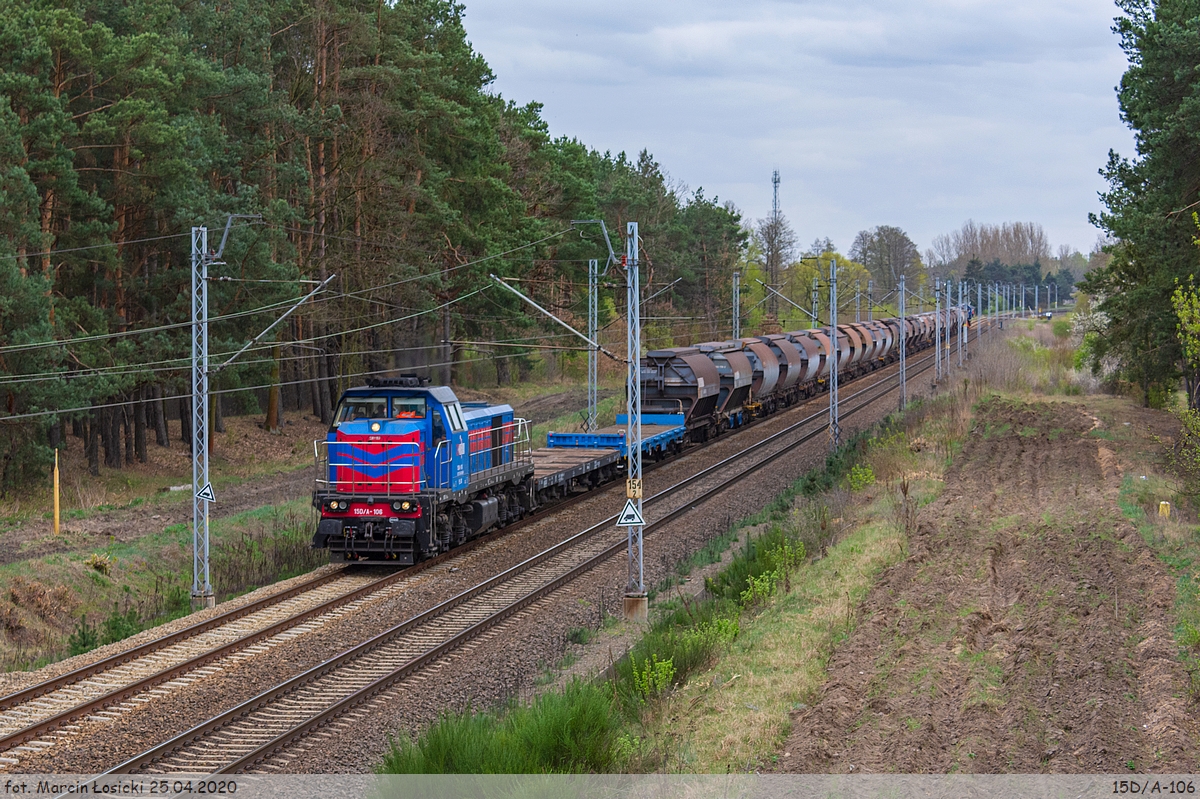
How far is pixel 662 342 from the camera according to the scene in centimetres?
7706

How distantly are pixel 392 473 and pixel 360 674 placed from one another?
6542 millimetres

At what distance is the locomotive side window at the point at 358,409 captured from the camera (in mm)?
21500

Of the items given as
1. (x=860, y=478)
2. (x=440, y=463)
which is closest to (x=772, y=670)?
(x=440, y=463)

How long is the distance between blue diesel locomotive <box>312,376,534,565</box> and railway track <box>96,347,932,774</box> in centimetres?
203

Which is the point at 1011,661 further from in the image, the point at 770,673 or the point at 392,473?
the point at 392,473

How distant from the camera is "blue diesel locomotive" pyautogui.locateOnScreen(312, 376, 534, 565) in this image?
2092 cm

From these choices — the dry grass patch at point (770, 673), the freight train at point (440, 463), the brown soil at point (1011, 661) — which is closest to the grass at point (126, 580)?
the freight train at point (440, 463)

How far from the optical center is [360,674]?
14.9 m

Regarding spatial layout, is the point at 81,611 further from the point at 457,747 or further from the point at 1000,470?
the point at 1000,470

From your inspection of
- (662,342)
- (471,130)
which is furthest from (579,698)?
(662,342)

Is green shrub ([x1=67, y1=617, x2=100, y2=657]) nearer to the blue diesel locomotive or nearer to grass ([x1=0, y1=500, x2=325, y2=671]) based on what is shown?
grass ([x1=0, y1=500, x2=325, y2=671])

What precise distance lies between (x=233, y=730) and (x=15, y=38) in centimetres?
2526

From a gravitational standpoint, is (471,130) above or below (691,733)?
above

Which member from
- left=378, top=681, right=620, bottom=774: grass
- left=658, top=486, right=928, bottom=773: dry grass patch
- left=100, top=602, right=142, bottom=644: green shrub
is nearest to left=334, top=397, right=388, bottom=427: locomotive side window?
left=100, top=602, right=142, bottom=644: green shrub
